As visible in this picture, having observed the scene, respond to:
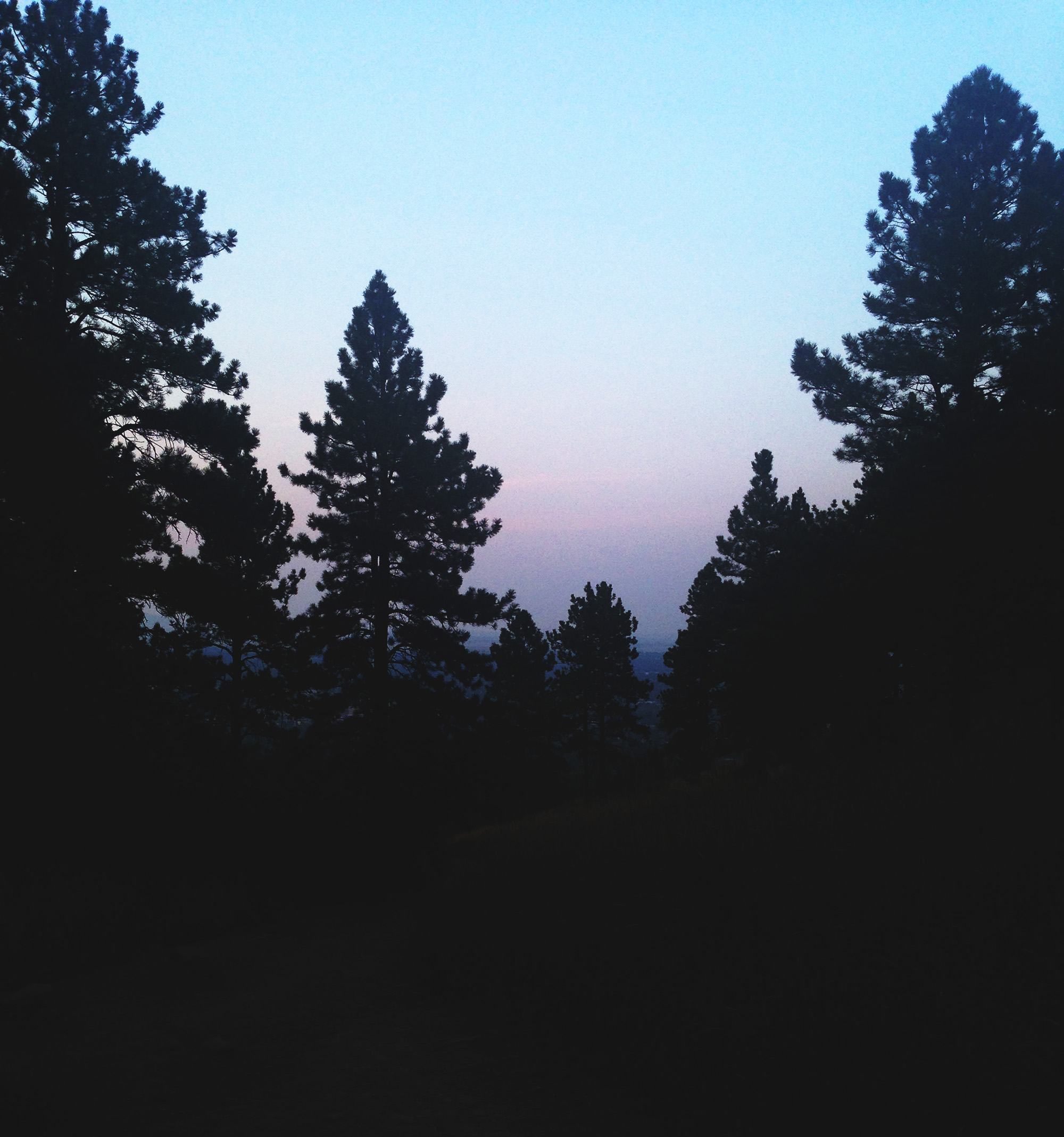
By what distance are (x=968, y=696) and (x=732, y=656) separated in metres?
4.95

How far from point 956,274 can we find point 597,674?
3403 centimetres

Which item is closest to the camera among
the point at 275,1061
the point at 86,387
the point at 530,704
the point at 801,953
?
the point at 801,953

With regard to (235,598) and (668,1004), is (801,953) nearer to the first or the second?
(668,1004)

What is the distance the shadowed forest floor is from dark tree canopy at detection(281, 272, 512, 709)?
56.1 ft

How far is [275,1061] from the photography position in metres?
5.04

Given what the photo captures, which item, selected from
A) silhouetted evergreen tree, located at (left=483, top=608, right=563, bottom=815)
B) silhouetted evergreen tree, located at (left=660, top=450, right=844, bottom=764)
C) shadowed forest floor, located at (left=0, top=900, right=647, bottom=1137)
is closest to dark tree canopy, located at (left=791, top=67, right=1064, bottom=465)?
silhouetted evergreen tree, located at (left=660, top=450, right=844, bottom=764)

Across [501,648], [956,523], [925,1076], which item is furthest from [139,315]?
[501,648]

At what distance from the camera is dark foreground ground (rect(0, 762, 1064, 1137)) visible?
3.83m

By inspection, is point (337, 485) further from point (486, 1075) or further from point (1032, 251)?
point (486, 1075)

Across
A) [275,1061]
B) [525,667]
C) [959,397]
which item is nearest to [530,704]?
[525,667]

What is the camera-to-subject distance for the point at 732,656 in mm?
17719

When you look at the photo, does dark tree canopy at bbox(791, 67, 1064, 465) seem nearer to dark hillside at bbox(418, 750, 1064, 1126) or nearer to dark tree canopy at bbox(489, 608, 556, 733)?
dark hillside at bbox(418, 750, 1064, 1126)

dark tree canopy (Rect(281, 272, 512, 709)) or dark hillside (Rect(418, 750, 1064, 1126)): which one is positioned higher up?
dark tree canopy (Rect(281, 272, 512, 709))

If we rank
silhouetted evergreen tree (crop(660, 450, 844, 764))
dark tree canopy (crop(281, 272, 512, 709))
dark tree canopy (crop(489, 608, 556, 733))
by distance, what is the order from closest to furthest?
1. silhouetted evergreen tree (crop(660, 450, 844, 764))
2. dark tree canopy (crop(281, 272, 512, 709))
3. dark tree canopy (crop(489, 608, 556, 733))
